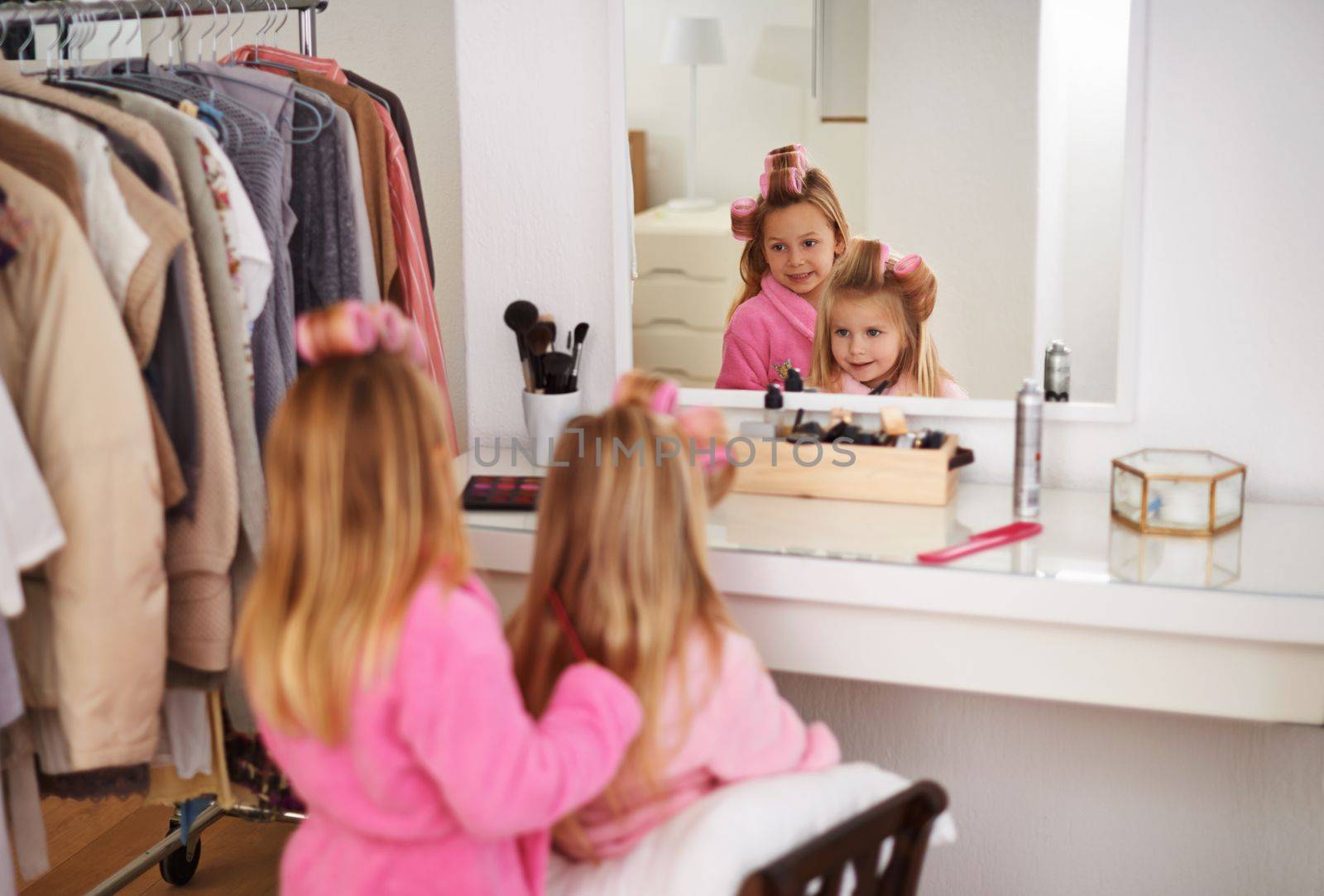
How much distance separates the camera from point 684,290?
1.85 meters

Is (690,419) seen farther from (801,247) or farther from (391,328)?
(801,247)

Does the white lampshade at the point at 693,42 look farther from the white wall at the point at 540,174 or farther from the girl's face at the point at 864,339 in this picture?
the girl's face at the point at 864,339

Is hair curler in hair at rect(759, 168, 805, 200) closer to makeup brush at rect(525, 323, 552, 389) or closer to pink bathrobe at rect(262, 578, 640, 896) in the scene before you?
makeup brush at rect(525, 323, 552, 389)

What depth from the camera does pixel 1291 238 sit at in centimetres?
161

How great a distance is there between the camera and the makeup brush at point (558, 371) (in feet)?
6.02

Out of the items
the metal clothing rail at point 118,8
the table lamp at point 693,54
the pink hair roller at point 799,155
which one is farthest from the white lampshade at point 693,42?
the metal clothing rail at point 118,8

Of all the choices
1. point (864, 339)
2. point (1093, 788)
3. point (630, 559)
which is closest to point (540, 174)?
point (864, 339)

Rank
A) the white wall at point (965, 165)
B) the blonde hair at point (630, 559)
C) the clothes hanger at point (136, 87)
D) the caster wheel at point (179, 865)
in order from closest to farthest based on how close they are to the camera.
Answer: the blonde hair at point (630, 559) → the clothes hanger at point (136, 87) → the white wall at point (965, 165) → the caster wheel at point (179, 865)

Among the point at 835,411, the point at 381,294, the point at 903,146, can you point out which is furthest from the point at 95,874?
the point at 903,146

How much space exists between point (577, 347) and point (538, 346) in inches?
2.4

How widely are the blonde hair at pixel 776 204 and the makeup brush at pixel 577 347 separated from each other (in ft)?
0.75

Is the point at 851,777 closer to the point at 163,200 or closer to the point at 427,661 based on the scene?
the point at 427,661

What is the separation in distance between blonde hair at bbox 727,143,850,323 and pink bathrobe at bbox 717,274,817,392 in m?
0.02

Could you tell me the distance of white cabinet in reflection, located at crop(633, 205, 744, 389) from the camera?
A: 5.98ft
